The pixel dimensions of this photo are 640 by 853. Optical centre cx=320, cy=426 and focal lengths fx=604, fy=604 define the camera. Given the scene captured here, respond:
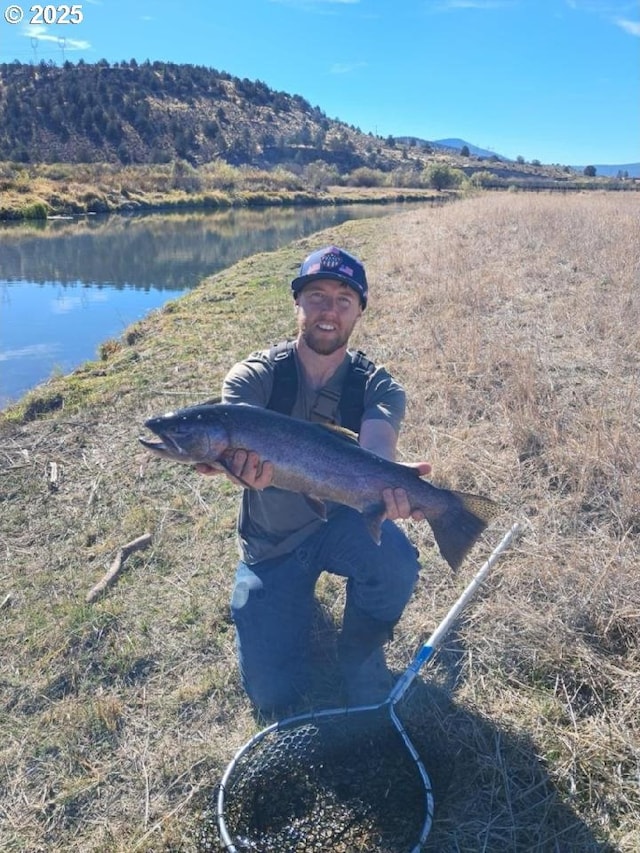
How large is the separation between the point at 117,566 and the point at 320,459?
8.63ft

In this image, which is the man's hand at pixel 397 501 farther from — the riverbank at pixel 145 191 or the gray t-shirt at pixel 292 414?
the riverbank at pixel 145 191

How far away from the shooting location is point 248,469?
3.49m

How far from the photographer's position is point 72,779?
333 cm

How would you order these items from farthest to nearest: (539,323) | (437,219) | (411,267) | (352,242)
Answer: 1. (437,219)
2. (352,242)
3. (411,267)
4. (539,323)

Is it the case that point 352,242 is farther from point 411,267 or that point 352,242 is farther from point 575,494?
point 575,494

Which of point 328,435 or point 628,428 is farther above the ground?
point 328,435

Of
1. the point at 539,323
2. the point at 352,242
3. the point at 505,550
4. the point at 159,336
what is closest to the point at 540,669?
the point at 505,550

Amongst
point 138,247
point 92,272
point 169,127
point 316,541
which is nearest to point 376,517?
point 316,541

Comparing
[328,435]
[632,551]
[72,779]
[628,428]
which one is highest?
[328,435]

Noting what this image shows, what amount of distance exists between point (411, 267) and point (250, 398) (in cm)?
1189

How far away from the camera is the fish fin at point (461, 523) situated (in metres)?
3.46

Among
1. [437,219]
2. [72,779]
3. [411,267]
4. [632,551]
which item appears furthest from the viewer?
[437,219]

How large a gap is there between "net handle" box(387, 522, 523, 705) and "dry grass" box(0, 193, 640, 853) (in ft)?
0.44

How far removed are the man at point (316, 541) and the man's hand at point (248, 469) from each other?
0.71 feet
